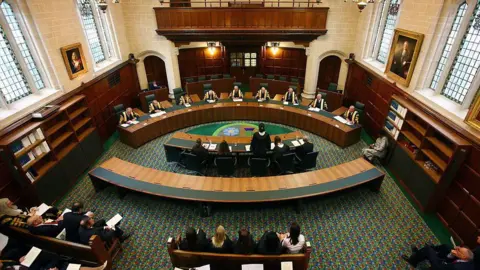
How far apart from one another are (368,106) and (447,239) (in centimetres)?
601

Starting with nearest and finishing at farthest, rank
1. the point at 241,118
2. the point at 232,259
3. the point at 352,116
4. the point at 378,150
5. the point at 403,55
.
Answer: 1. the point at 232,259
2. the point at 403,55
3. the point at 378,150
4. the point at 352,116
5. the point at 241,118

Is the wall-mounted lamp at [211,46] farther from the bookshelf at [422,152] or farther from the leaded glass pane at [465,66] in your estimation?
the leaded glass pane at [465,66]

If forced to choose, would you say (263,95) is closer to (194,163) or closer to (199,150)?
(199,150)

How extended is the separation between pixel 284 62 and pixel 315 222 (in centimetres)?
1130

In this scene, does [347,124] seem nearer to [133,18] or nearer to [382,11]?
[382,11]

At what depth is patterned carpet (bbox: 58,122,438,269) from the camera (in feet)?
19.4

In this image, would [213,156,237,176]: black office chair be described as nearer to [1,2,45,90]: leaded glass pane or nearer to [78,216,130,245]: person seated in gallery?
Answer: [78,216,130,245]: person seated in gallery

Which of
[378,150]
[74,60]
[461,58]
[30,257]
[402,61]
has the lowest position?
[378,150]

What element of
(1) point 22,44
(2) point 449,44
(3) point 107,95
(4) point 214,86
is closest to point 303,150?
(2) point 449,44

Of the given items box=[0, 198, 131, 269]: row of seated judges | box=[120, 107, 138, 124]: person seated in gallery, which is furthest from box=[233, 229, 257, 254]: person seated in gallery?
box=[120, 107, 138, 124]: person seated in gallery

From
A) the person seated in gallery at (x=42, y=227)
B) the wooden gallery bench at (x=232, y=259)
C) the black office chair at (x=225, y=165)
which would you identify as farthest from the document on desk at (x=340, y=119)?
the person seated in gallery at (x=42, y=227)

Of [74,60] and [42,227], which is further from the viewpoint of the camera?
[74,60]

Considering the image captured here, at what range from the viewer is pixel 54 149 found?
25.8ft

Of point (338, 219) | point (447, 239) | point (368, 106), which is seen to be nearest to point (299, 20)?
point (368, 106)
